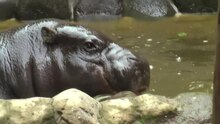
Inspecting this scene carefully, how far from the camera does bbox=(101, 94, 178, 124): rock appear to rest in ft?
10.8

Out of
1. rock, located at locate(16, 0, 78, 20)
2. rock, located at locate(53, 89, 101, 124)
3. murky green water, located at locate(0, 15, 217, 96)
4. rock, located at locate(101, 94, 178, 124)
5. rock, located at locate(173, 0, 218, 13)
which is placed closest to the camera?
rock, located at locate(53, 89, 101, 124)

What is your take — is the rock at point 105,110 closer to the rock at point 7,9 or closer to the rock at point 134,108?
the rock at point 134,108

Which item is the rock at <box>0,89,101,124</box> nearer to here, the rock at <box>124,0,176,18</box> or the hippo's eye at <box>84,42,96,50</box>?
the hippo's eye at <box>84,42,96,50</box>

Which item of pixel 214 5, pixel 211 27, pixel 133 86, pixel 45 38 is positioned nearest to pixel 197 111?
pixel 133 86

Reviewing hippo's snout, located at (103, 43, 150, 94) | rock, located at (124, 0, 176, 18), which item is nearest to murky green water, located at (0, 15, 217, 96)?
rock, located at (124, 0, 176, 18)

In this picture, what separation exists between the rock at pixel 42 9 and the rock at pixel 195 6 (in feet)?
6.76

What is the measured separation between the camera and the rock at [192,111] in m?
3.43

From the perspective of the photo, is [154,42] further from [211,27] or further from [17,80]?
[17,80]

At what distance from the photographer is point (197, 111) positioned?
3.50m

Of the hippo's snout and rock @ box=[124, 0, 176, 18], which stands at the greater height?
the hippo's snout

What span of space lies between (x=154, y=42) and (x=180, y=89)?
240 centimetres

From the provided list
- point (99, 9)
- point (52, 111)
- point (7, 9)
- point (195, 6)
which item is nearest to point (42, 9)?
point (7, 9)

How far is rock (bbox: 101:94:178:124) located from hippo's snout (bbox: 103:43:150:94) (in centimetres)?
45

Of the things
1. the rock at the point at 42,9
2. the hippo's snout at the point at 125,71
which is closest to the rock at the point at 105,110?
the hippo's snout at the point at 125,71
